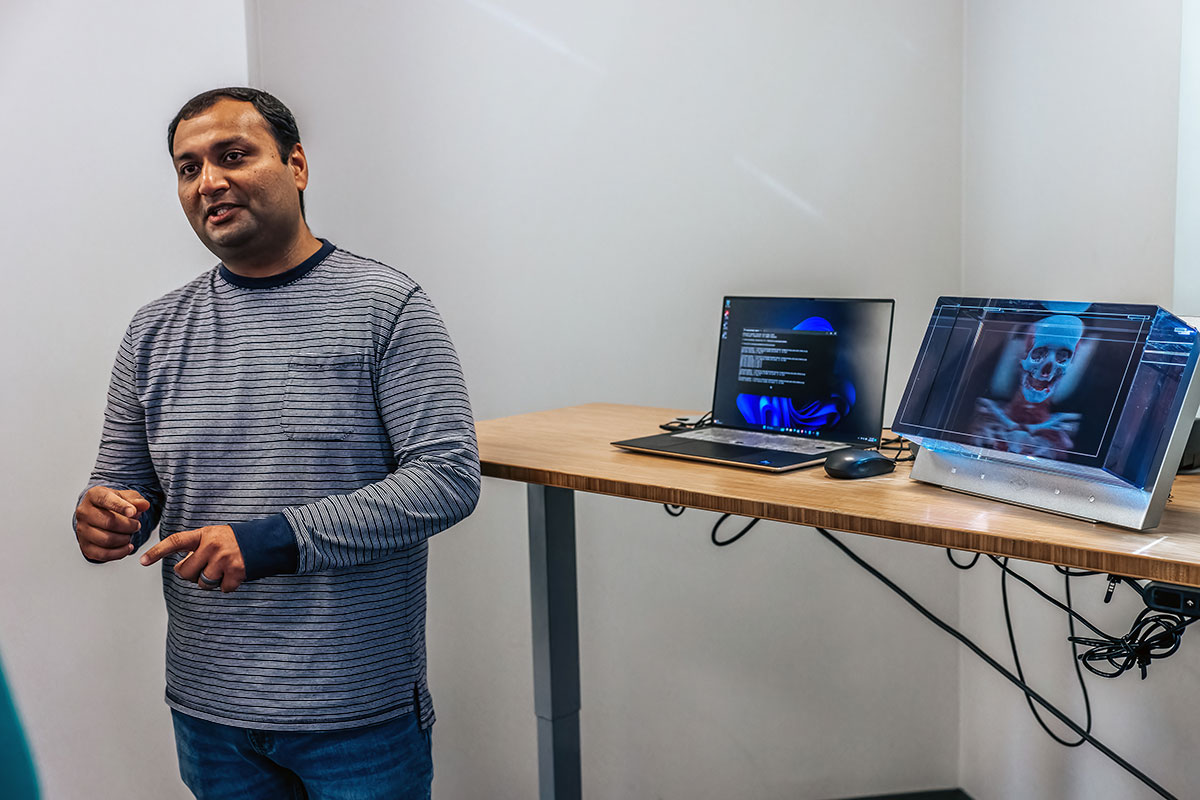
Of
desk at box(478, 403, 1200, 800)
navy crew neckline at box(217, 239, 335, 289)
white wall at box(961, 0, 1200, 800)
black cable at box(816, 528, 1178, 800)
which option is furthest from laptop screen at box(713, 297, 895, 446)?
navy crew neckline at box(217, 239, 335, 289)

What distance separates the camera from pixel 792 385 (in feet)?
5.57

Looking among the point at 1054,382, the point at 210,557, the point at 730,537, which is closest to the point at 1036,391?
the point at 1054,382

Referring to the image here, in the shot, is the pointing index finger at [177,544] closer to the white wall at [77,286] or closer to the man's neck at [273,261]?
the man's neck at [273,261]

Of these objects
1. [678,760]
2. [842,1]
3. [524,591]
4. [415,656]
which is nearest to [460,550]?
[524,591]

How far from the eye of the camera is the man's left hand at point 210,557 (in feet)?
4.06

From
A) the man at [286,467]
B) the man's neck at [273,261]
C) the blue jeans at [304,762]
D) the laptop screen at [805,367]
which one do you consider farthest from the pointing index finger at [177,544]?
the laptop screen at [805,367]

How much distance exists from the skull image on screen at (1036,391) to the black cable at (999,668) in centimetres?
88

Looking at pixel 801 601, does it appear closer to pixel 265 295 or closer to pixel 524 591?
pixel 524 591

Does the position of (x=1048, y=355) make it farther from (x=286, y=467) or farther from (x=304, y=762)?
(x=304, y=762)

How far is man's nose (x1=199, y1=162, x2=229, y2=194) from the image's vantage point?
1408mm

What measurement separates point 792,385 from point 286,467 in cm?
81

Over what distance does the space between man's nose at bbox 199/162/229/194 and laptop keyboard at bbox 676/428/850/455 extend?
804mm

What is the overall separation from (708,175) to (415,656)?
138 cm

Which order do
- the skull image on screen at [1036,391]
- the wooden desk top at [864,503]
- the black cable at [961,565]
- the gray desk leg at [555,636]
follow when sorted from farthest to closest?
1. the black cable at [961,565]
2. the gray desk leg at [555,636]
3. the skull image on screen at [1036,391]
4. the wooden desk top at [864,503]
